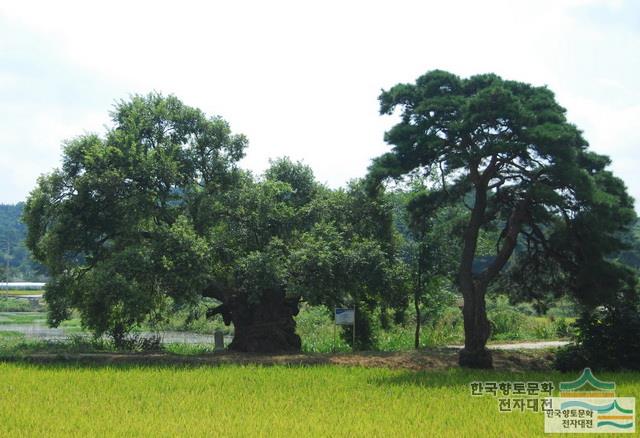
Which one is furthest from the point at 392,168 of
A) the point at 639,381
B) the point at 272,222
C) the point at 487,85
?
the point at 639,381

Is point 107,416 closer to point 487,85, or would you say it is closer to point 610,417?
point 610,417

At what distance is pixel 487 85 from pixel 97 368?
12438mm

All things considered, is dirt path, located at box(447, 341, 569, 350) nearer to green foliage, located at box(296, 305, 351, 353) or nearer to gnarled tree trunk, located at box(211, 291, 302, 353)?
green foliage, located at box(296, 305, 351, 353)

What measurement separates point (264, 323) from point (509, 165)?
9.22m

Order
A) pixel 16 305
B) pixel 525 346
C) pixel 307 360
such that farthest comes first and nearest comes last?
pixel 16 305 < pixel 525 346 < pixel 307 360

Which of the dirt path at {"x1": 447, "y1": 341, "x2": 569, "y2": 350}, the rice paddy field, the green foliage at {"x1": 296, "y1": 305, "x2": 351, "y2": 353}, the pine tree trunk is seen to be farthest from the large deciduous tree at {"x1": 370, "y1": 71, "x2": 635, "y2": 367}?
the green foliage at {"x1": 296, "y1": 305, "x2": 351, "y2": 353}

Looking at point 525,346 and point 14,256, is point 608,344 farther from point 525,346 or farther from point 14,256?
point 14,256

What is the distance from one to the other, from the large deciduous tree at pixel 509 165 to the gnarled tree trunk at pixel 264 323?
20.7 ft

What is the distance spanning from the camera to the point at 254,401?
40.0 ft

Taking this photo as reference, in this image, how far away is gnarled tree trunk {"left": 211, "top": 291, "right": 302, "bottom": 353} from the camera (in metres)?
21.2

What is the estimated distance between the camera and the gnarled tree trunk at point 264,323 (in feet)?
69.5

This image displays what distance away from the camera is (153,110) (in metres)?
21.2

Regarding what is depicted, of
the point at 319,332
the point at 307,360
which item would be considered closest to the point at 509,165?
the point at 307,360

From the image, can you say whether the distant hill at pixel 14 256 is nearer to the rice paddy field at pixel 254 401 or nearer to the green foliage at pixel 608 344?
the rice paddy field at pixel 254 401
